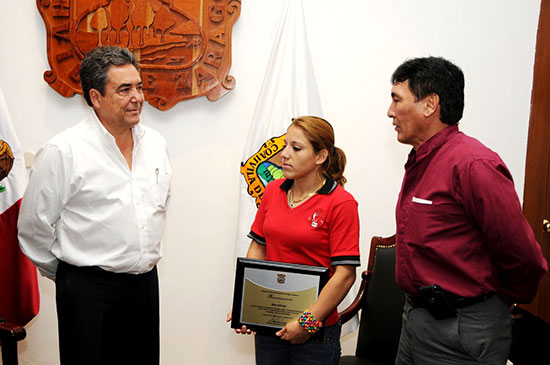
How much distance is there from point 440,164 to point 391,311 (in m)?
1.19

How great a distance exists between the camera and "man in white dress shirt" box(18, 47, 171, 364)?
6.96 feet

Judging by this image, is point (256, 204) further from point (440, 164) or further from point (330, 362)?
point (440, 164)

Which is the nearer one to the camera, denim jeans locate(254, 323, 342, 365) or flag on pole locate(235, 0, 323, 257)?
denim jeans locate(254, 323, 342, 365)

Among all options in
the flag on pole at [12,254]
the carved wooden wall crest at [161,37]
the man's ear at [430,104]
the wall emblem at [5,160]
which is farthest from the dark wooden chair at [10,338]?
the man's ear at [430,104]

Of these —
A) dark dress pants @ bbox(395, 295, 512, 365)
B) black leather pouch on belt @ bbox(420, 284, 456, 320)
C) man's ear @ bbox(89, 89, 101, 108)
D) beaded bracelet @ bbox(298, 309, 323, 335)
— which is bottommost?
beaded bracelet @ bbox(298, 309, 323, 335)

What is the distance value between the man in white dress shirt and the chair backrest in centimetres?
118

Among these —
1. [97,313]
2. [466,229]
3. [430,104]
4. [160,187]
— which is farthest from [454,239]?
[97,313]

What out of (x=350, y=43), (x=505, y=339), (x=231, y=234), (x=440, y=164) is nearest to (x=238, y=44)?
(x=350, y=43)

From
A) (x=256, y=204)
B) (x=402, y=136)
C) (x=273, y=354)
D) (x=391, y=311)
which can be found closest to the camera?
(x=402, y=136)

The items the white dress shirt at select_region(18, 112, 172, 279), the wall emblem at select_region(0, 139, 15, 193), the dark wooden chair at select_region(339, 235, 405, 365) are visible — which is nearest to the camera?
the white dress shirt at select_region(18, 112, 172, 279)

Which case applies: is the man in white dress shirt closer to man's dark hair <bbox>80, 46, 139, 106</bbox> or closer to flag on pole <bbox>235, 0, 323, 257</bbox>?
man's dark hair <bbox>80, 46, 139, 106</bbox>

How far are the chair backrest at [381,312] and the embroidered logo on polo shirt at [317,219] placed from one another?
0.89 m

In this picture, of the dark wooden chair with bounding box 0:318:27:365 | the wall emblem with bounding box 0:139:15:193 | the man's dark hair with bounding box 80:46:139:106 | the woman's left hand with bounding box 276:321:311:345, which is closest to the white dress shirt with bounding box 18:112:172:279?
the man's dark hair with bounding box 80:46:139:106

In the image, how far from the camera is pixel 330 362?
2086mm
